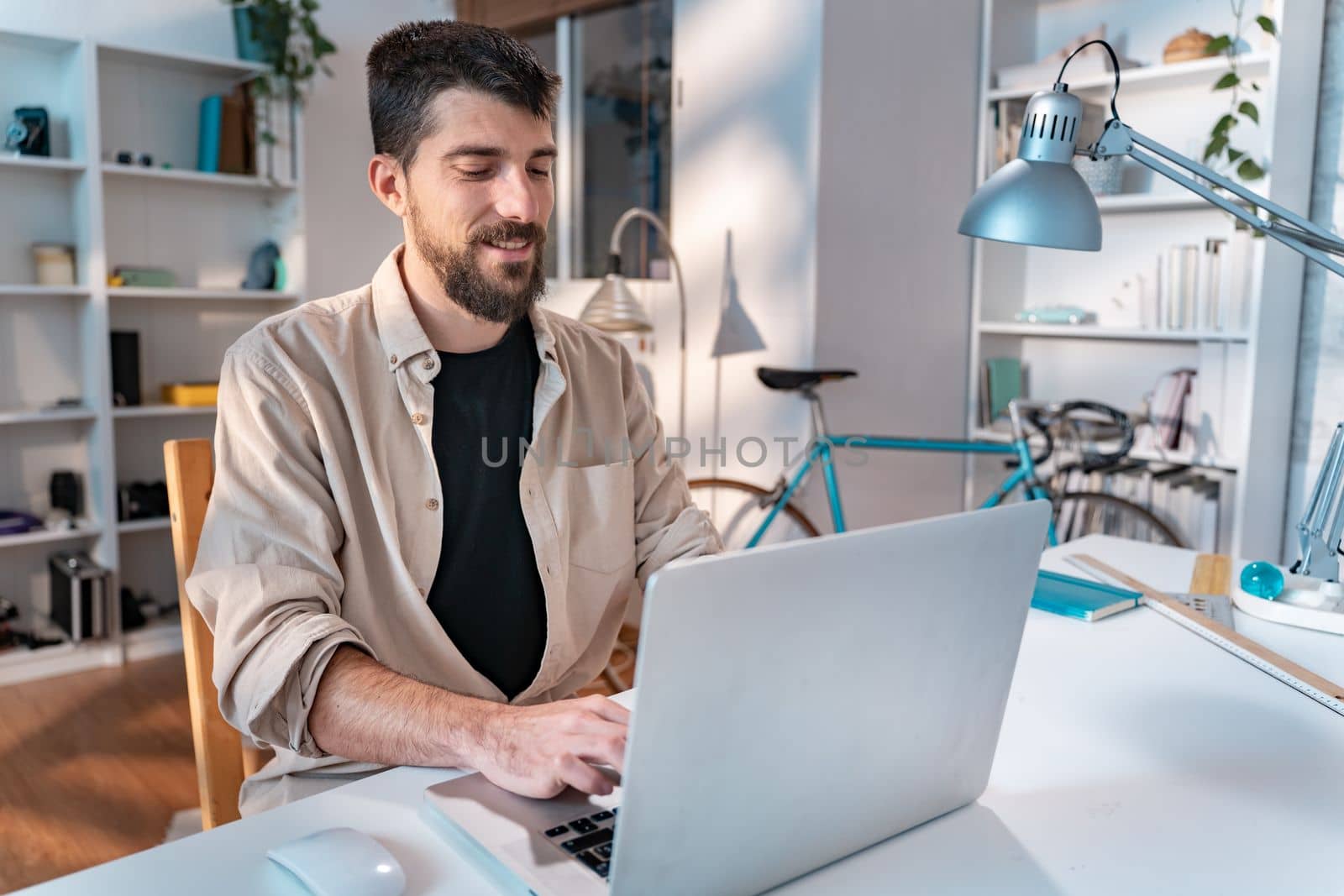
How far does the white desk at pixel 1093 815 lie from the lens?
2.62ft

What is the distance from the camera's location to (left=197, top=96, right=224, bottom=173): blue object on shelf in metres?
3.73

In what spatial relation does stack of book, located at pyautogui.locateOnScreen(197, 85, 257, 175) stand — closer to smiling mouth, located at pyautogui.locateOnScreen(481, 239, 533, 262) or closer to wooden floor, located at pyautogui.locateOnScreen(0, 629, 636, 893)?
wooden floor, located at pyautogui.locateOnScreen(0, 629, 636, 893)

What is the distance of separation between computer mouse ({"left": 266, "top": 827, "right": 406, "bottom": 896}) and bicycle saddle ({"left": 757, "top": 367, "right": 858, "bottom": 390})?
240 centimetres

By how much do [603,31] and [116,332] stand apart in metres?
2.02

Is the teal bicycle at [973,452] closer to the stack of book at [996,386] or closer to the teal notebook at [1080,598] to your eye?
the stack of book at [996,386]

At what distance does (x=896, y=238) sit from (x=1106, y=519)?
1.09 metres

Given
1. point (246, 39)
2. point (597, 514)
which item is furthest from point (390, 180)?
point (246, 39)

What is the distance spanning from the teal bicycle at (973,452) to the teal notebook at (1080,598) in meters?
1.57

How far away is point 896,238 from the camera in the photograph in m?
3.39

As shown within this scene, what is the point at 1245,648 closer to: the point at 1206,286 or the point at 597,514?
the point at 597,514

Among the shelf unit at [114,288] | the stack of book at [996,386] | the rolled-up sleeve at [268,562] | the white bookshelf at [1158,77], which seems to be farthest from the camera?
the stack of book at [996,386]

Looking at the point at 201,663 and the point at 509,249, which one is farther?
the point at 509,249

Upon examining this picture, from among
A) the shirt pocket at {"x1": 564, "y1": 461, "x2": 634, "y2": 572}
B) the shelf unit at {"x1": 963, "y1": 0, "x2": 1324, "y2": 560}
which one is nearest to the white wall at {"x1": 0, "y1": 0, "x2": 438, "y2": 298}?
the shelf unit at {"x1": 963, "y1": 0, "x2": 1324, "y2": 560}

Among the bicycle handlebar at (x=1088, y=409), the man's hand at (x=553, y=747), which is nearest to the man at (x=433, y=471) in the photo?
the man's hand at (x=553, y=747)
